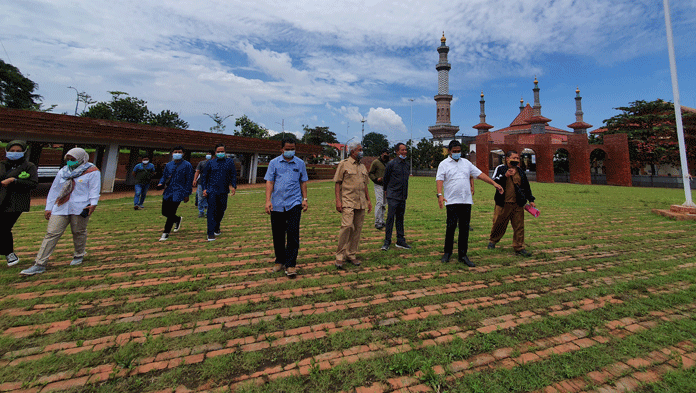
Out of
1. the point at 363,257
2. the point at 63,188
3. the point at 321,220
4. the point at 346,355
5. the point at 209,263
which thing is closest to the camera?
the point at 346,355

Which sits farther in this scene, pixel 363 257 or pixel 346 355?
pixel 363 257

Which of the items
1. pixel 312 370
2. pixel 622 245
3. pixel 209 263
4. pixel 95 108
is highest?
pixel 95 108

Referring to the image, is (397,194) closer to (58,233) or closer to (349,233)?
(349,233)

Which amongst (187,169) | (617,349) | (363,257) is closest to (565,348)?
(617,349)

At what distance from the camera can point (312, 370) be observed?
2.00 metres

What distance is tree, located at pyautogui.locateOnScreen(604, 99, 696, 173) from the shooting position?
28.2 m

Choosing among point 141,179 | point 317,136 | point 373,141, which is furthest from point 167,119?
point 373,141

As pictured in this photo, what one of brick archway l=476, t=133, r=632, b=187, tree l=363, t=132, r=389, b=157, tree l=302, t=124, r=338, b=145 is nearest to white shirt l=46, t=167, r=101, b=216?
brick archway l=476, t=133, r=632, b=187

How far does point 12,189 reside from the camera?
3.97m

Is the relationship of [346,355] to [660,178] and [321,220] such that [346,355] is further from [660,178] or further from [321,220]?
[660,178]

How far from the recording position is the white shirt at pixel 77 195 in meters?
3.99

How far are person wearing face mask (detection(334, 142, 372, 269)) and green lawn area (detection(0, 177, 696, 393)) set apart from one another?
28 centimetres

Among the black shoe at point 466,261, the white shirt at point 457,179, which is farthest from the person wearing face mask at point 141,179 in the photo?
the black shoe at point 466,261

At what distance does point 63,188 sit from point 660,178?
124 ft
